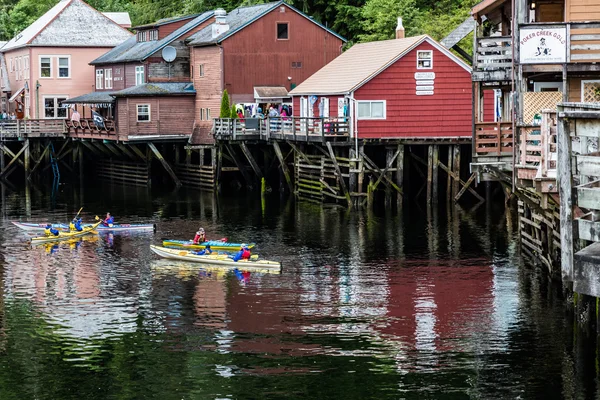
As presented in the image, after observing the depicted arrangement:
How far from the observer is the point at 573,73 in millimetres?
32375

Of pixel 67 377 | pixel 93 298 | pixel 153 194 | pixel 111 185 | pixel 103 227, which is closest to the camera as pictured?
pixel 67 377

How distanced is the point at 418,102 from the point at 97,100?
2422 cm

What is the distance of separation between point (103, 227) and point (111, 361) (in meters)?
21.3

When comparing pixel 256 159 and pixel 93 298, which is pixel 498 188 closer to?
pixel 256 159

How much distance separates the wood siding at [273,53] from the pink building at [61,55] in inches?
793

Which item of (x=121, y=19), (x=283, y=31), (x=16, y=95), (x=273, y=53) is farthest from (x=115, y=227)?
(x=121, y=19)

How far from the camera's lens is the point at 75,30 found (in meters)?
81.2

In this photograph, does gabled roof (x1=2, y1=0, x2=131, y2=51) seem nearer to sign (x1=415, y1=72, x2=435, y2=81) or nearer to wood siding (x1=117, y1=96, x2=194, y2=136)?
wood siding (x1=117, y1=96, x2=194, y2=136)

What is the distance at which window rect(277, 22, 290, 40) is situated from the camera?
206ft

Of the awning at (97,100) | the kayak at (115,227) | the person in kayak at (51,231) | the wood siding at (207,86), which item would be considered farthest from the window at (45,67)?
the person in kayak at (51,231)

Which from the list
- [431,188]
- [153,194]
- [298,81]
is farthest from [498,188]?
[153,194]

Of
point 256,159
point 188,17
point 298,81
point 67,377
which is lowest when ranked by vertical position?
point 67,377

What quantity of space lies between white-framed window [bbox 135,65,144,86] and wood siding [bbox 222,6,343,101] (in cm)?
708

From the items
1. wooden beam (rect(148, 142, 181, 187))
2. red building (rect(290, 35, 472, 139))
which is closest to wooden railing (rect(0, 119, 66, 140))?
wooden beam (rect(148, 142, 181, 187))
